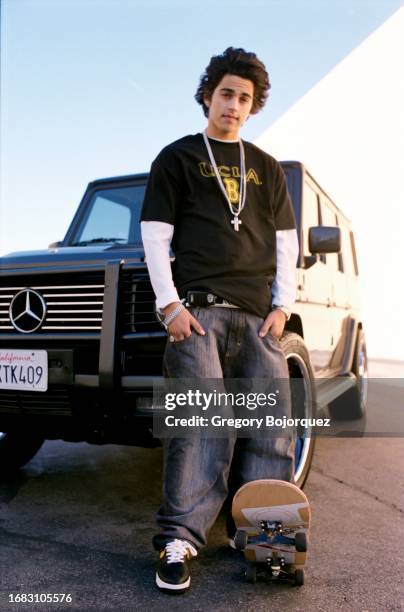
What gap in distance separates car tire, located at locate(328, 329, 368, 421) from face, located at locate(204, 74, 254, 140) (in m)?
3.26

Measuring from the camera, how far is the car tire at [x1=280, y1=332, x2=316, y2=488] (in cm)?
304

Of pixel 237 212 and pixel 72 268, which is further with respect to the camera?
pixel 72 268

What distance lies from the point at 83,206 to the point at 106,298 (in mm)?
1655

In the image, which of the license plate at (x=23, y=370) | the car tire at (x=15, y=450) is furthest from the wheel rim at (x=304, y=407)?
the car tire at (x=15, y=450)

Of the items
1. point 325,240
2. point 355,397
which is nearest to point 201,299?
point 325,240

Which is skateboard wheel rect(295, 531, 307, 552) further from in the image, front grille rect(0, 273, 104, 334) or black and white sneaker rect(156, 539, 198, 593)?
front grille rect(0, 273, 104, 334)

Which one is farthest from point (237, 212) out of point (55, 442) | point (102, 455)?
point (55, 442)

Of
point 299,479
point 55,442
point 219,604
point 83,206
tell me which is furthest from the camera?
point 55,442

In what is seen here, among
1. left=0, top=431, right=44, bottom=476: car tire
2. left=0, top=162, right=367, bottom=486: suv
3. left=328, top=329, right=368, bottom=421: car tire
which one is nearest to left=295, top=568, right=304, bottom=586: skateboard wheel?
left=0, top=162, right=367, bottom=486: suv

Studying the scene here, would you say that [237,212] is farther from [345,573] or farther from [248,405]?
[345,573]

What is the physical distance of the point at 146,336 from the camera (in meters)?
2.70

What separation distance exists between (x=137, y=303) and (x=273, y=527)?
110 centimetres

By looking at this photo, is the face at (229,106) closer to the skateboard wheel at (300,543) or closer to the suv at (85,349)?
the suv at (85,349)

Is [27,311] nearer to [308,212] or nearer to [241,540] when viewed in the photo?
[241,540]
